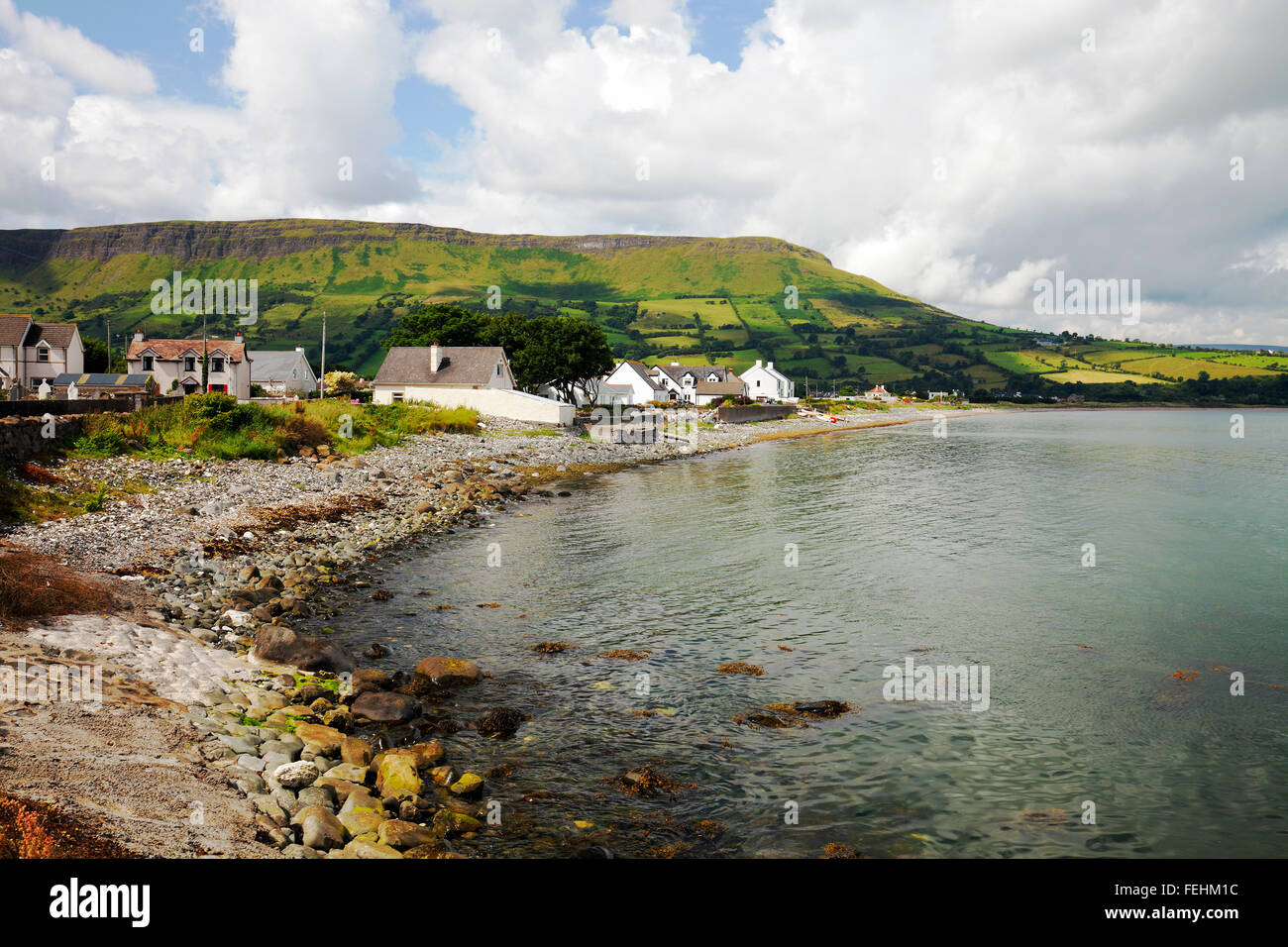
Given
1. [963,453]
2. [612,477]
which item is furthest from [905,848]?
[963,453]

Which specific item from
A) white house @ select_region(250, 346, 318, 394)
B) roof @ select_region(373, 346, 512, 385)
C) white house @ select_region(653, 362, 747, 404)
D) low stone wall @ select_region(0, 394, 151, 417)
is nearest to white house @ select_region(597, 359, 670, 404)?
white house @ select_region(653, 362, 747, 404)

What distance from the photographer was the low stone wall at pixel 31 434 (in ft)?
87.8

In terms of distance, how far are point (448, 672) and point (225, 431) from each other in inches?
1172

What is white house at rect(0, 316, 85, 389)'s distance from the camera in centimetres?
8625

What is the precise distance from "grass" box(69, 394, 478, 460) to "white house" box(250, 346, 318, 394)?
54952 millimetres

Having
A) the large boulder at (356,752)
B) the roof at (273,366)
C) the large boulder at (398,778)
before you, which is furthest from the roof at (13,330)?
the large boulder at (398,778)

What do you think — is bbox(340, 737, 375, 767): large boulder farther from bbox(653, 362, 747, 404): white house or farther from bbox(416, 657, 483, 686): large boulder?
bbox(653, 362, 747, 404): white house

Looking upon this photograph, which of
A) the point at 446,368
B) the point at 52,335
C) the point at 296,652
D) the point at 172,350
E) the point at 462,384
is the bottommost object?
the point at 296,652

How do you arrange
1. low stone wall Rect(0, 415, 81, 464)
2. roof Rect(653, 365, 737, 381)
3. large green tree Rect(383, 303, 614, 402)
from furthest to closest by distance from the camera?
→ roof Rect(653, 365, 737, 381)
large green tree Rect(383, 303, 614, 402)
low stone wall Rect(0, 415, 81, 464)

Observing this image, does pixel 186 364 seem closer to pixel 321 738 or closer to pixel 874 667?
pixel 321 738

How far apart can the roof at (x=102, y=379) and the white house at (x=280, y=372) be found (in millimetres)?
15866

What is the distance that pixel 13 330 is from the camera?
87.3 m

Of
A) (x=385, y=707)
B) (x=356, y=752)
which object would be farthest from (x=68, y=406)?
(x=356, y=752)

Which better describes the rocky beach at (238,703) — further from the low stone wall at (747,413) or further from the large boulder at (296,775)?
the low stone wall at (747,413)
